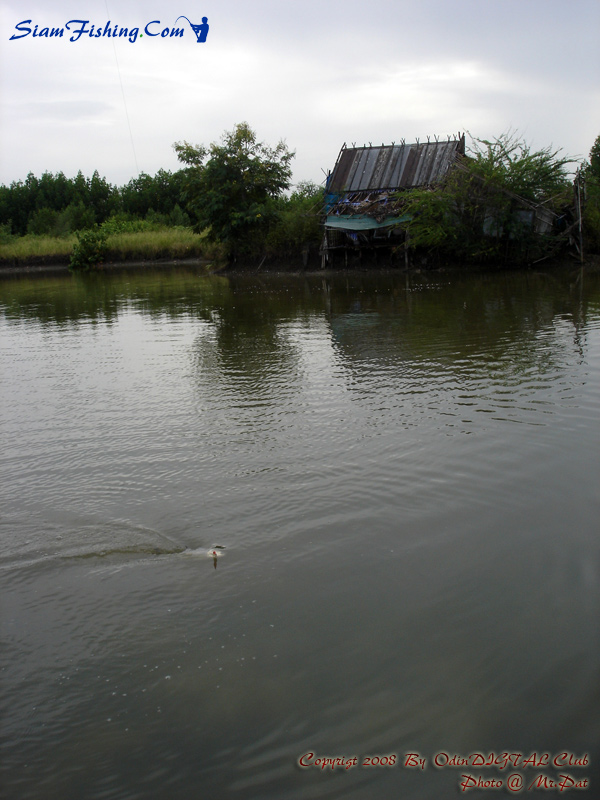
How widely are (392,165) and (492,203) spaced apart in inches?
243

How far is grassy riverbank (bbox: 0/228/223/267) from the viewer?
43531mm

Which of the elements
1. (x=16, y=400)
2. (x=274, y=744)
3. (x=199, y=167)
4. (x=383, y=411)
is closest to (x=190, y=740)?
(x=274, y=744)

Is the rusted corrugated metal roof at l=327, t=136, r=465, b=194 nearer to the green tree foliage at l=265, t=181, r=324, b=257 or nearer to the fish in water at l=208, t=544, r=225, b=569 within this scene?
the green tree foliage at l=265, t=181, r=324, b=257

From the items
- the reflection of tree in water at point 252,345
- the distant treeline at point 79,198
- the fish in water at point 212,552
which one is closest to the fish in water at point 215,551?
the fish in water at point 212,552

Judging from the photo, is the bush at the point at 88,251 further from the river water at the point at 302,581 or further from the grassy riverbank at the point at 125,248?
the river water at the point at 302,581

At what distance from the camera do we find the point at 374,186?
90.9 feet

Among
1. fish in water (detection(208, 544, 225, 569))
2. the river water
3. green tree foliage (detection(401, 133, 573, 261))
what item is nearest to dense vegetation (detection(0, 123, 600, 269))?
green tree foliage (detection(401, 133, 573, 261))

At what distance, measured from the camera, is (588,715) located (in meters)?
2.94

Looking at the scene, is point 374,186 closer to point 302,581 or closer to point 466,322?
point 466,322

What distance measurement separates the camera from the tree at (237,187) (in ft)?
99.0

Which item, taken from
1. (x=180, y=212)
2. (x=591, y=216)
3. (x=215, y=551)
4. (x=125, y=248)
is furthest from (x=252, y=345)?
(x=180, y=212)

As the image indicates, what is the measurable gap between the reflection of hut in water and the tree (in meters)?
3.52

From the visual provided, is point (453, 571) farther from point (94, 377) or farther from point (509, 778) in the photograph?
point (94, 377)

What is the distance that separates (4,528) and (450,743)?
3.55m
